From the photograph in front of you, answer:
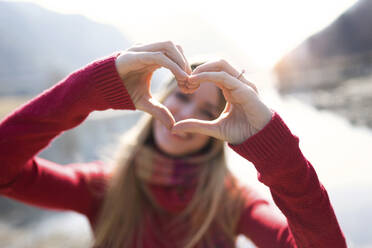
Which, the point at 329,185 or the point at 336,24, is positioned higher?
the point at 336,24

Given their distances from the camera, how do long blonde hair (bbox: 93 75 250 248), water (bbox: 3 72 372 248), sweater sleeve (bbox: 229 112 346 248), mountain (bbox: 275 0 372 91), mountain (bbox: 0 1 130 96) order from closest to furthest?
sweater sleeve (bbox: 229 112 346 248) → long blonde hair (bbox: 93 75 250 248) → water (bbox: 3 72 372 248) → mountain (bbox: 275 0 372 91) → mountain (bbox: 0 1 130 96)

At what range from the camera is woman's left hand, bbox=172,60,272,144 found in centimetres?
52

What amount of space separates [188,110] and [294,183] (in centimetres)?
54

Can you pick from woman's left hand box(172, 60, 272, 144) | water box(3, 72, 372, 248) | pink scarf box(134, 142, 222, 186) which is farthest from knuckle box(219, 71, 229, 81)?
water box(3, 72, 372, 248)

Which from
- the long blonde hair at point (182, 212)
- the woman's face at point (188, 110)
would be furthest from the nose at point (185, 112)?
the long blonde hair at point (182, 212)

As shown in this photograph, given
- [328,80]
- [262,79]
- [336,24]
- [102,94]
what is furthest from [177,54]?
[262,79]

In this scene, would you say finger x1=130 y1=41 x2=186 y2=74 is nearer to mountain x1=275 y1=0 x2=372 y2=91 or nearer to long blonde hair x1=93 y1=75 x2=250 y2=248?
long blonde hair x1=93 y1=75 x2=250 y2=248

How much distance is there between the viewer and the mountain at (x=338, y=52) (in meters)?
2.89

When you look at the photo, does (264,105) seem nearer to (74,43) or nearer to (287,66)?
(287,66)

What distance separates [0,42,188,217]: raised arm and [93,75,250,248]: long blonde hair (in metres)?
0.34

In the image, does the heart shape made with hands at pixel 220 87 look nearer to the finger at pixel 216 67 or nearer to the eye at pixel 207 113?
the finger at pixel 216 67

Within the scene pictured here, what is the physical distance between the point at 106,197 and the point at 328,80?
3.63 metres

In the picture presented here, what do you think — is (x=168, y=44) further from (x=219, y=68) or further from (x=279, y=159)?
(x=279, y=159)

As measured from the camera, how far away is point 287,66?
16.2 feet
